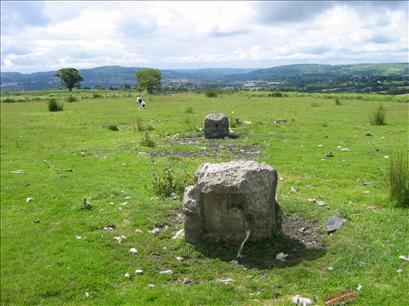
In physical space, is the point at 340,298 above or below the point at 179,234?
below

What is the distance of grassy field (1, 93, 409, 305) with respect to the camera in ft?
29.1

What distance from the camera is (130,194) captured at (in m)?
15.0

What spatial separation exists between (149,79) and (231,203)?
287 ft

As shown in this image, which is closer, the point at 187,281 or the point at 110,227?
the point at 187,281

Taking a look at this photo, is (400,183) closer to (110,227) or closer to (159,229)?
(159,229)

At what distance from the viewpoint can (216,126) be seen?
86.8ft

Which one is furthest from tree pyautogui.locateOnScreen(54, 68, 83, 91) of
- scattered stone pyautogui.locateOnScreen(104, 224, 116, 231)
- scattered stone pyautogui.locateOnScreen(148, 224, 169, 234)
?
scattered stone pyautogui.locateOnScreen(148, 224, 169, 234)

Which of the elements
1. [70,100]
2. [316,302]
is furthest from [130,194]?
[70,100]

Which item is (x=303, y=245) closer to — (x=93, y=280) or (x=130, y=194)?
(x=93, y=280)

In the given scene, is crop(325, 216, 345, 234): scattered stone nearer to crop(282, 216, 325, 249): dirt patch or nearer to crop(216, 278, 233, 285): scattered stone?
crop(282, 216, 325, 249): dirt patch

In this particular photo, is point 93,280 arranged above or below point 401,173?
below

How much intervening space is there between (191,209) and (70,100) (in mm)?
58248

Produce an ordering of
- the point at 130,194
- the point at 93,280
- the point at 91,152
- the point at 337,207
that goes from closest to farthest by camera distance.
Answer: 1. the point at 93,280
2. the point at 337,207
3. the point at 130,194
4. the point at 91,152

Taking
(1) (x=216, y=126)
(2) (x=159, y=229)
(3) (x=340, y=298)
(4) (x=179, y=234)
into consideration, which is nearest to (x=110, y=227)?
(2) (x=159, y=229)
